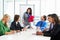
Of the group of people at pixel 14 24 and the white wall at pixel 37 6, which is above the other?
the white wall at pixel 37 6

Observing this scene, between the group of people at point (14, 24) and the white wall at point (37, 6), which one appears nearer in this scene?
the group of people at point (14, 24)

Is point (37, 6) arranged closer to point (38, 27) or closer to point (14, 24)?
point (38, 27)

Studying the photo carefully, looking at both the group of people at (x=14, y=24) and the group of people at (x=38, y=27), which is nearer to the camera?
the group of people at (x=38, y=27)

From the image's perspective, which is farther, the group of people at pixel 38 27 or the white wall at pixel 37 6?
the white wall at pixel 37 6

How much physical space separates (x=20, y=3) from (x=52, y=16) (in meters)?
4.97

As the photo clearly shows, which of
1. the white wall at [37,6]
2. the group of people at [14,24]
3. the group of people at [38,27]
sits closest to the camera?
the group of people at [38,27]

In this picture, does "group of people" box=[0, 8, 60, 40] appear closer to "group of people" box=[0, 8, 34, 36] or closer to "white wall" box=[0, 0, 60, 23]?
"group of people" box=[0, 8, 34, 36]

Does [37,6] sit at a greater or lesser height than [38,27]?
greater

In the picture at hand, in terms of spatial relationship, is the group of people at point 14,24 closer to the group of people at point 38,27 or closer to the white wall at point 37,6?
the group of people at point 38,27

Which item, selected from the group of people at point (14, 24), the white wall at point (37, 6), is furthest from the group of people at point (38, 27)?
the white wall at point (37, 6)

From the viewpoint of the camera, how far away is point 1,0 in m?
Answer: 7.98

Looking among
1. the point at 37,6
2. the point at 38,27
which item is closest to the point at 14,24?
the point at 38,27

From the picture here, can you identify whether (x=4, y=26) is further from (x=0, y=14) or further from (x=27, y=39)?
(x=0, y=14)

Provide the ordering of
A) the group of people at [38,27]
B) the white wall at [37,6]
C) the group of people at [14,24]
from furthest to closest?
the white wall at [37,6]
the group of people at [14,24]
the group of people at [38,27]
